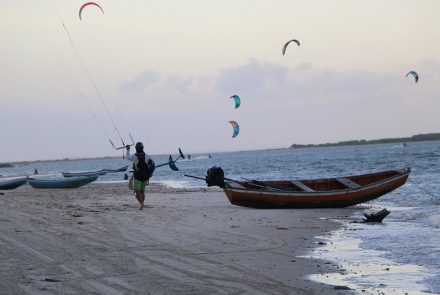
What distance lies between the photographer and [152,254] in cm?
754

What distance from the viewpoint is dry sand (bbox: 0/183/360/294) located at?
19.2 ft

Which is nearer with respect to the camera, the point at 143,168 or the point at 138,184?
the point at 143,168

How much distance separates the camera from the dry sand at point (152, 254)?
5.87 m

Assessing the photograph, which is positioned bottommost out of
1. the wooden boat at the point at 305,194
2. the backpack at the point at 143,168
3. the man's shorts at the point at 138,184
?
the wooden boat at the point at 305,194

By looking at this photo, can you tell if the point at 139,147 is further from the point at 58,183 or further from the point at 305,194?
the point at 58,183

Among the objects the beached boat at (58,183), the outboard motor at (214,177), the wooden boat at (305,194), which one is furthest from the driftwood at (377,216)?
the beached boat at (58,183)

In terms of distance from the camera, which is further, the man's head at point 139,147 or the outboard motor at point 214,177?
the outboard motor at point 214,177

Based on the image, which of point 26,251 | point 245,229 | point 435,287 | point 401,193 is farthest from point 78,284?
point 401,193

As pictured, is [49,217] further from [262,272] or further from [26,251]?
[262,272]

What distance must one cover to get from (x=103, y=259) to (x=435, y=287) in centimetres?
354

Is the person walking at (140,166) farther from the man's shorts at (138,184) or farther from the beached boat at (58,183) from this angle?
the beached boat at (58,183)

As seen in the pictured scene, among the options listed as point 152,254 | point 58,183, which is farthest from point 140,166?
point 58,183

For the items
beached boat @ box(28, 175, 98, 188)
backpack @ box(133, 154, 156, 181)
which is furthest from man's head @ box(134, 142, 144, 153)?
beached boat @ box(28, 175, 98, 188)

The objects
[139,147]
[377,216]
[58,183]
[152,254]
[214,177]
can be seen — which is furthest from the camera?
[58,183]
